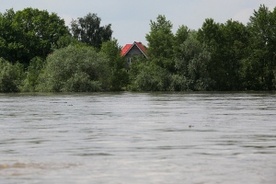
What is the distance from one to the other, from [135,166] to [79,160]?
4.81ft

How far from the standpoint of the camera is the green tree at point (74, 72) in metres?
91.9

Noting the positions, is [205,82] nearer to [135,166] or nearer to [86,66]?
[86,66]

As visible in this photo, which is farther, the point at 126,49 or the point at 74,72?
the point at 126,49

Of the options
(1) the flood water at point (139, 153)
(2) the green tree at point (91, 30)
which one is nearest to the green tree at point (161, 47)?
(2) the green tree at point (91, 30)

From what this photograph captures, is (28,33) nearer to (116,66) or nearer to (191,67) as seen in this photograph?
(116,66)

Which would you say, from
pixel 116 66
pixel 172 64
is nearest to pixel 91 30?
pixel 116 66

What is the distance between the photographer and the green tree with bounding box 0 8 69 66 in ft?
421

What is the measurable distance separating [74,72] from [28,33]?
40.5 meters

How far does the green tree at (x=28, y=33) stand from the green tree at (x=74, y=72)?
32371mm

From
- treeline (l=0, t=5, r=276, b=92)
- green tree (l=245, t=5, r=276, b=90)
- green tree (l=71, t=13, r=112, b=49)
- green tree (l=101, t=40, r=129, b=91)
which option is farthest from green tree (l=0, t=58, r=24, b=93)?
green tree (l=71, t=13, r=112, b=49)

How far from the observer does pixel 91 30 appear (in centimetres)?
15638

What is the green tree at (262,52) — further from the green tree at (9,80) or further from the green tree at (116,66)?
the green tree at (9,80)

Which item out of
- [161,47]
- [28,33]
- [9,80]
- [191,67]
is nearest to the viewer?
[9,80]

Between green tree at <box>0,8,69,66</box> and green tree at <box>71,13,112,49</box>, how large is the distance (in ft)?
45.6
